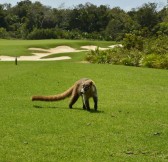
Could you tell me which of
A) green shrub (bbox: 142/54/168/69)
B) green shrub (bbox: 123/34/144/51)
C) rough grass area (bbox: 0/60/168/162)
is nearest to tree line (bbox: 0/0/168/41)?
green shrub (bbox: 123/34/144/51)

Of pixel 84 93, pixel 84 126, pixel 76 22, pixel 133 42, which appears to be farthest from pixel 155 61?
pixel 76 22

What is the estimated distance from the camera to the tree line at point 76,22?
A: 6200 cm

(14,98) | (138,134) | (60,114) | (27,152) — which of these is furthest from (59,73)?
(27,152)

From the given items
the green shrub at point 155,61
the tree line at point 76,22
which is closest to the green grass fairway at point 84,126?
the green shrub at point 155,61

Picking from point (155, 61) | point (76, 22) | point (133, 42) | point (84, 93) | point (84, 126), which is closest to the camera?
point (84, 126)

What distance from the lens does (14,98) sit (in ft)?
41.5

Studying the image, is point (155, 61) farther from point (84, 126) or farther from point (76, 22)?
point (76, 22)

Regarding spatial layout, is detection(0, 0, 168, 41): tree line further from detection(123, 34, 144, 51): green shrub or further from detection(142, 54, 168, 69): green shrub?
detection(142, 54, 168, 69): green shrub

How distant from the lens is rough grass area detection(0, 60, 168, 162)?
7125 mm

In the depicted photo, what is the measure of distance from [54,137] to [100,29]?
64.0 meters

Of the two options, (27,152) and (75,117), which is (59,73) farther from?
(27,152)

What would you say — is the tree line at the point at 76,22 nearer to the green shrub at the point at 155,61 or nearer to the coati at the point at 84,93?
the green shrub at the point at 155,61

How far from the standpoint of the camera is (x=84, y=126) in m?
8.95

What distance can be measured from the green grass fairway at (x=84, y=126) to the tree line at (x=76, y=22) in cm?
4498
